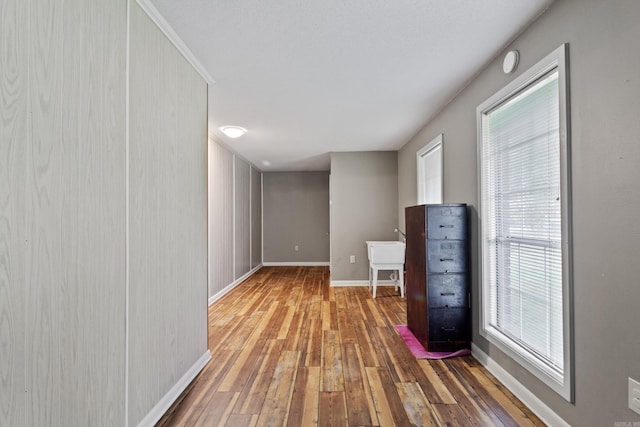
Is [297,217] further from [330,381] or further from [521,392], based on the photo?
[521,392]

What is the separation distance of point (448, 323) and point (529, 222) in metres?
1.14

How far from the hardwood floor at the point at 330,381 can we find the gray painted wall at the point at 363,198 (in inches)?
75.5

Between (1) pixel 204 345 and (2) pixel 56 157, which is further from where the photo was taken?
(1) pixel 204 345

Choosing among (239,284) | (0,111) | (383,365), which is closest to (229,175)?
(239,284)

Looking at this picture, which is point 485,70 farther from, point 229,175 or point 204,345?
point 229,175

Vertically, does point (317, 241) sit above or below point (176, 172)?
below

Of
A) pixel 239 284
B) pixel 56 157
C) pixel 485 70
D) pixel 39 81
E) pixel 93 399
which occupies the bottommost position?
pixel 239 284

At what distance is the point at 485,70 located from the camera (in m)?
2.38

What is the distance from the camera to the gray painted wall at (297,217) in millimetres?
7699

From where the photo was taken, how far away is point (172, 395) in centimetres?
189

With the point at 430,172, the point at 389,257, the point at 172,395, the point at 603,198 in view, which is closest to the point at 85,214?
the point at 172,395

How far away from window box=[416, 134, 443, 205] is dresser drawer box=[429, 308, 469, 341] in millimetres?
1364

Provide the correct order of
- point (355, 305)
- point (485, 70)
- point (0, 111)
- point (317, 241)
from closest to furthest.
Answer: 1. point (0, 111)
2. point (485, 70)
3. point (355, 305)
4. point (317, 241)

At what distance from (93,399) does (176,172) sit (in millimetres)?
1268
